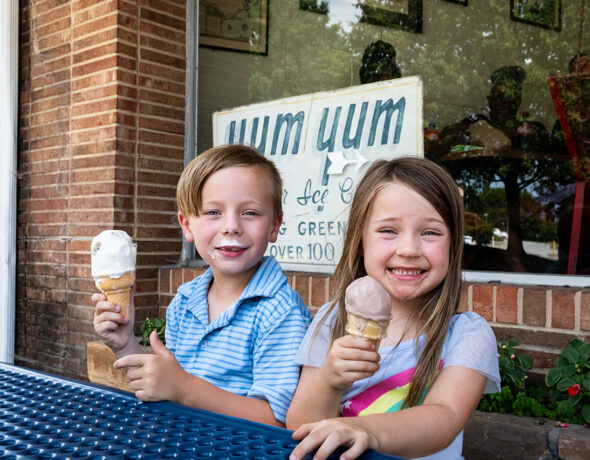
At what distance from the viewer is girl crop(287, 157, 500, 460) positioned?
1430 mm

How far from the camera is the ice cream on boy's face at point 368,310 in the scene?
1221mm

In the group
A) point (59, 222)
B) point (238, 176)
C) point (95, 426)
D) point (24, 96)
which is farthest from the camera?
point (24, 96)

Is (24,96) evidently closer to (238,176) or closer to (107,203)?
(107,203)

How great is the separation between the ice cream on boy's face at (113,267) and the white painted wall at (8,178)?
3.32 meters

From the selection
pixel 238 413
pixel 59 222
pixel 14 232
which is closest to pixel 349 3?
pixel 59 222

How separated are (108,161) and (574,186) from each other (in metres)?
2.95

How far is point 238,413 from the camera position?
1.63 m

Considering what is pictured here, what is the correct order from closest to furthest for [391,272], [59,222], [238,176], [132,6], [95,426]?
1. [95,426]
2. [391,272]
3. [238,176]
4. [132,6]
5. [59,222]

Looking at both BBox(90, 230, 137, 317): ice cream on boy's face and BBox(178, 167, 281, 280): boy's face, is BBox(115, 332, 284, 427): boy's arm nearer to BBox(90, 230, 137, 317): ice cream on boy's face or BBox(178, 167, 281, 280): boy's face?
BBox(90, 230, 137, 317): ice cream on boy's face

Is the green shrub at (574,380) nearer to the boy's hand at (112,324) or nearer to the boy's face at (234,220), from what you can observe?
the boy's face at (234,220)

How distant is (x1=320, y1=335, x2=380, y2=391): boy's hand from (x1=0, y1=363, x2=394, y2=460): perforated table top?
0.52ft

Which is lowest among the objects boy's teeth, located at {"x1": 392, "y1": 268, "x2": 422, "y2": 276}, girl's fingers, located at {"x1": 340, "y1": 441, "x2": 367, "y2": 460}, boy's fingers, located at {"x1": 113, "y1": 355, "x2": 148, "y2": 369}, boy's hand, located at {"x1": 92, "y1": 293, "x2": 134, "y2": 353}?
girl's fingers, located at {"x1": 340, "y1": 441, "x2": 367, "y2": 460}

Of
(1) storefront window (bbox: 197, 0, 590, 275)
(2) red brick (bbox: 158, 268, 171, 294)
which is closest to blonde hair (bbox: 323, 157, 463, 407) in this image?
(1) storefront window (bbox: 197, 0, 590, 275)

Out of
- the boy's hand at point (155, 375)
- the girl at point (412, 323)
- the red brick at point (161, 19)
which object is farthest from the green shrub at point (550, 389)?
the red brick at point (161, 19)
